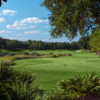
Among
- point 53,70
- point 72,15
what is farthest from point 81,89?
point 53,70

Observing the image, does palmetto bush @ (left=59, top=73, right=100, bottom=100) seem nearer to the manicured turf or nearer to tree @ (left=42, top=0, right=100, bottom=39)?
the manicured turf

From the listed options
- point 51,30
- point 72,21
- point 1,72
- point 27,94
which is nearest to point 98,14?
point 72,21

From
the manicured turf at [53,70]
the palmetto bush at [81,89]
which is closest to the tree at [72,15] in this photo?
the manicured turf at [53,70]

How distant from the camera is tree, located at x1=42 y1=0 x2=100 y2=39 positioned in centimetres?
1162

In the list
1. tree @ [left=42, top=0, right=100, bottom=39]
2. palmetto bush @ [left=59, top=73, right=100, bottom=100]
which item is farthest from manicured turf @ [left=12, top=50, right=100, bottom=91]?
tree @ [left=42, top=0, right=100, bottom=39]

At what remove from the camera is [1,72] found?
9.09 metres

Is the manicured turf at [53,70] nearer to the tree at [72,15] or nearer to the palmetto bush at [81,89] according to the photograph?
the palmetto bush at [81,89]

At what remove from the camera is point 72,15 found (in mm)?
11977

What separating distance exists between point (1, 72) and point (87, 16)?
24.9 feet

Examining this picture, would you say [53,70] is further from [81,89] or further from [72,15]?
[81,89]

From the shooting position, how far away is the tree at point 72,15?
457 inches

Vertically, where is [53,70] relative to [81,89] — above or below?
below

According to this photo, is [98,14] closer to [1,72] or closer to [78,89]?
[78,89]

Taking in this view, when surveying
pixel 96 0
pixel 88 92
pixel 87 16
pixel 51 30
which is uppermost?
pixel 96 0
